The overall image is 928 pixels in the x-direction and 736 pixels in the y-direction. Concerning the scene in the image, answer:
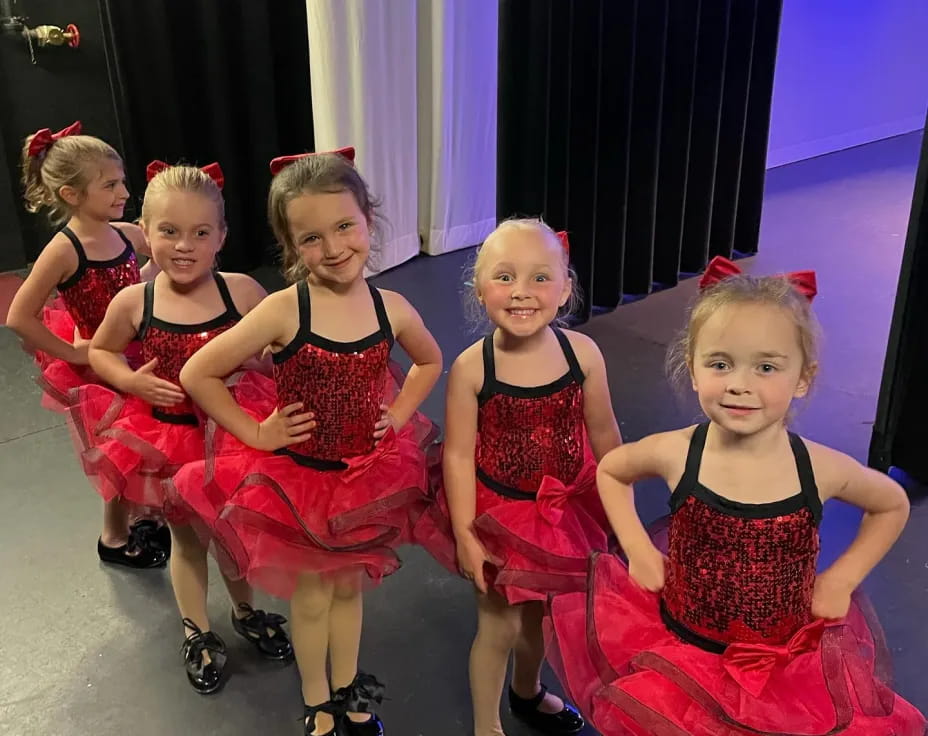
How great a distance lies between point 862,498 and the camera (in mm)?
1187

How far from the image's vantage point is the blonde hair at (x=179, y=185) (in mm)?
1619

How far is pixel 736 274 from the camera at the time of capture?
1.24 metres

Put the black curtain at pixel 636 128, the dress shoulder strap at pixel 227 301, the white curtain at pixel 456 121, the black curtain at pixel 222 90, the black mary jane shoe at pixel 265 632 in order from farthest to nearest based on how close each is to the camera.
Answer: the white curtain at pixel 456 121 < the black curtain at pixel 222 90 < the black curtain at pixel 636 128 < the black mary jane shoe at pixel 265 632 < the dress shoulder strap at pixel 227 301

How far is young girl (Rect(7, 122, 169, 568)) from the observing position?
6.42 ft

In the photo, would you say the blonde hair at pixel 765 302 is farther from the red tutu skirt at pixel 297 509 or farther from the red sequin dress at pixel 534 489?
the red tutu skirt at pixel 297 509

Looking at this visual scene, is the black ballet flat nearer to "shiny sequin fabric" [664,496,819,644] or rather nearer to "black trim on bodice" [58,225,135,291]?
"black trim on bodice" [58,225,135,291]

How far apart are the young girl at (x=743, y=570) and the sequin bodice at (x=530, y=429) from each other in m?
0.18

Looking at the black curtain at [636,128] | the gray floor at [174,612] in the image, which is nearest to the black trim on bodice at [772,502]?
the gray floor at [174,612]

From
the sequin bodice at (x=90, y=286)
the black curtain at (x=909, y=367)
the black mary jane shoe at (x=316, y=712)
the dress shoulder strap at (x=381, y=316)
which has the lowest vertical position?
the black mary jane shoe at (x=316, y=712)

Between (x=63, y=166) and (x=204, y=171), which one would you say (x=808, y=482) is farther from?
(x=63, y=166)

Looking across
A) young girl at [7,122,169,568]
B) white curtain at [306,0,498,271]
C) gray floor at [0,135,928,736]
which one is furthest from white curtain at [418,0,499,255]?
young girl at [7,122,169,568]

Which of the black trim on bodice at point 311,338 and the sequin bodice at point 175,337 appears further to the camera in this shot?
the sequin bodice at point 175,337

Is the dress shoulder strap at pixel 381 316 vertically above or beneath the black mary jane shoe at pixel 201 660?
above

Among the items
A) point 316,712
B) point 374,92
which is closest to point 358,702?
point 316,712
